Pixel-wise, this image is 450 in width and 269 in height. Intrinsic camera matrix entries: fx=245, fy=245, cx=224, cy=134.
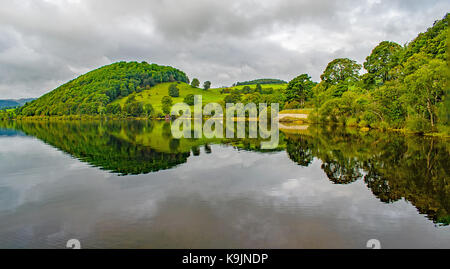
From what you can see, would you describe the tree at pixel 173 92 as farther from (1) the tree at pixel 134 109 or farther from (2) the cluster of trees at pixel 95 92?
(2) the cluster of trees at pixel 95 92

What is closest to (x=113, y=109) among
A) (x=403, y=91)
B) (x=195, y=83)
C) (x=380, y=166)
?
(x=195, y=83)

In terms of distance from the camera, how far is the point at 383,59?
54.0 meters

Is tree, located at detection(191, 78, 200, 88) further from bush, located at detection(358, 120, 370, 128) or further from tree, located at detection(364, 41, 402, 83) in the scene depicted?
bush, located at detection(358, 120, 370, 128)

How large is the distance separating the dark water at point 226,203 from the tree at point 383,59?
40863 mm

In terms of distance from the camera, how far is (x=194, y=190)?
39.9ft

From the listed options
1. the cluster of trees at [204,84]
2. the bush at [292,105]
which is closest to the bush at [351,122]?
the bush at [292,105]

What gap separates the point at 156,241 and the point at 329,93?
68674mm

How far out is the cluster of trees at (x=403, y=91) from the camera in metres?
29.3

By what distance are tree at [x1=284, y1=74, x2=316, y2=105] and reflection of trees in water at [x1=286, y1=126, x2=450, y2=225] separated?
6636 centimetres

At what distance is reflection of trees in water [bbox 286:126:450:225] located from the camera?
35.2 feet

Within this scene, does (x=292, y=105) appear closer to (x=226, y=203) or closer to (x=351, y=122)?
(x=351, y=122)

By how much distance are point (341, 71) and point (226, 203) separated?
254ft
